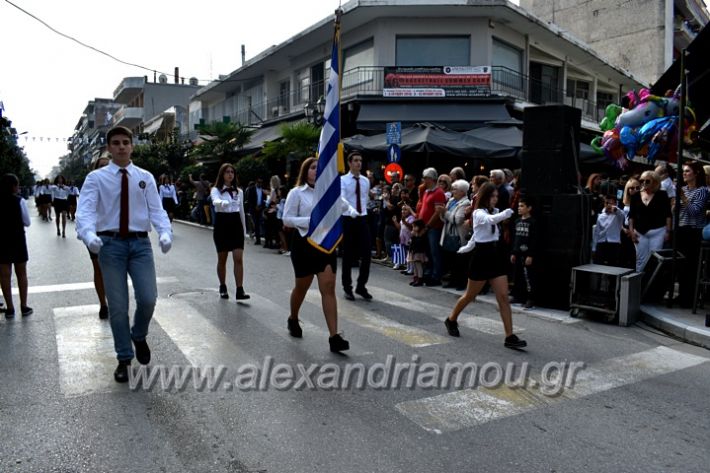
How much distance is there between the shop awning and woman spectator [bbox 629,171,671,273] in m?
13.5

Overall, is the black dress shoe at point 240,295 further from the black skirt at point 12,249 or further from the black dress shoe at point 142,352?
the black dress shoe at point 142,352

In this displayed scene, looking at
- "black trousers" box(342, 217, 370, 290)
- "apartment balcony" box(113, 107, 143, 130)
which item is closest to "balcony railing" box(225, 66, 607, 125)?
"black trousers" box(342, 217, 370, 290)

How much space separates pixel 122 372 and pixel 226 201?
12.4 ft

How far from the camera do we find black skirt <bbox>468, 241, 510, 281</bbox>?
6.30 m

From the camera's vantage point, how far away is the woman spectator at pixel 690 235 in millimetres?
8281

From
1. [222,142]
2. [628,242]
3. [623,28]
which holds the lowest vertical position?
[628,242]

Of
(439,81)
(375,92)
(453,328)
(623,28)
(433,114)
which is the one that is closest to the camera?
(453,328)

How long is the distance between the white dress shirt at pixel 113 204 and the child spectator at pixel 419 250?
18.4 feet

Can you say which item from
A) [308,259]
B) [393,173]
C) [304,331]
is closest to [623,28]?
[393,173]

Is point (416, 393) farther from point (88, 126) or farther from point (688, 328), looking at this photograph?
point (88, 126)

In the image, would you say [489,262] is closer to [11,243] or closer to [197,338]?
[197,338]

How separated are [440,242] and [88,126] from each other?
124 metres

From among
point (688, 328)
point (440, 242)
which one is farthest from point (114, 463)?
point (440, 242)

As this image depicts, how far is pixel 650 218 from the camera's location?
28.5ft
